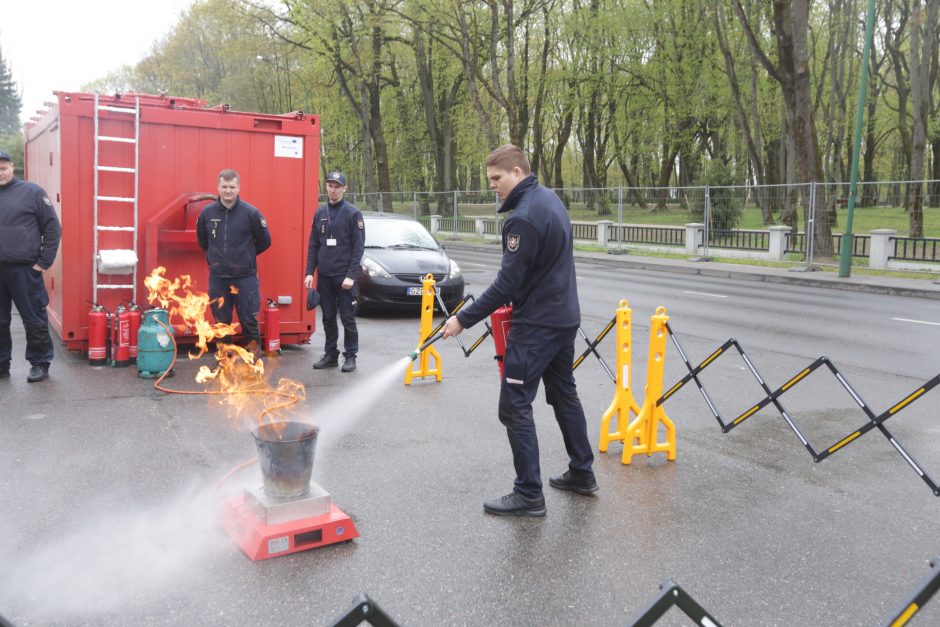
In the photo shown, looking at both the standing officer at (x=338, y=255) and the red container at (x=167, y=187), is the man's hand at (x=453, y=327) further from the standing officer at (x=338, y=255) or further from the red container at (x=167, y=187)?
the red container at (x=167, y=187)

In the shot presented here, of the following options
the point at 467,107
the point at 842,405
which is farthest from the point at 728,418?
the point at 467,107

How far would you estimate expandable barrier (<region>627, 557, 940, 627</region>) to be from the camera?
78.4 inches

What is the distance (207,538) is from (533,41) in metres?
44.3

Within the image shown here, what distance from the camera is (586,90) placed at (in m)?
43.1

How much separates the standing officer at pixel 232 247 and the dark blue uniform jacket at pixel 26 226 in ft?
4.52

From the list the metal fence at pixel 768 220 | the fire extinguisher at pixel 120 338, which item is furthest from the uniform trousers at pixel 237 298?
the metal fence at pixel 768 220

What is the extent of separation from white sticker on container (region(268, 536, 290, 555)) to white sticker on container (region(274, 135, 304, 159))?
6.24 m

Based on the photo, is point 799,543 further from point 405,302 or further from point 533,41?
point 533,41

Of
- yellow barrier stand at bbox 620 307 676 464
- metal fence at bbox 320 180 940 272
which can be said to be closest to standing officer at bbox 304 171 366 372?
yellow barrier stand at bbox 620 307 676 464

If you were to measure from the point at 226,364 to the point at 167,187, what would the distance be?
2.12m

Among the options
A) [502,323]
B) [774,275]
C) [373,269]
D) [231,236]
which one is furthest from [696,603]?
[774,275]

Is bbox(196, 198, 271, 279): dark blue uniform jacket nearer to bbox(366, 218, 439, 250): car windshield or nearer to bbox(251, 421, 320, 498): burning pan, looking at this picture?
bbox(251, 421, 320, 498): burning pan

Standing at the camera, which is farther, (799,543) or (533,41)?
(533,41)

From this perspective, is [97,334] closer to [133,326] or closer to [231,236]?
[133,326]
